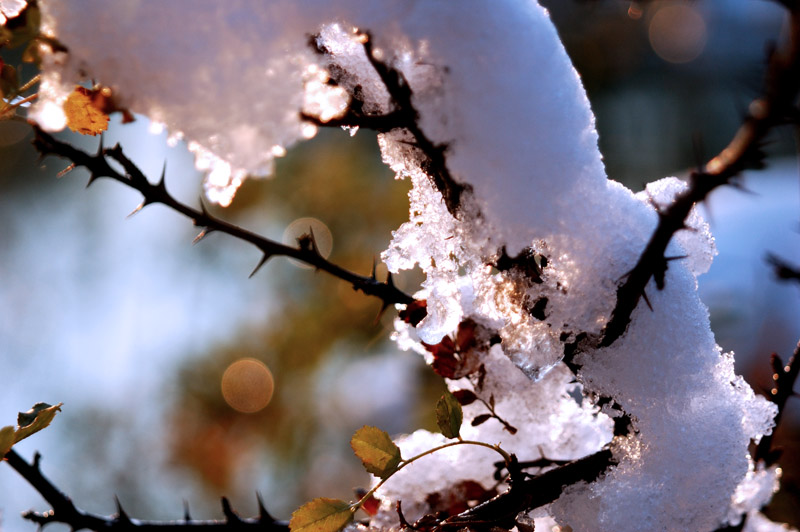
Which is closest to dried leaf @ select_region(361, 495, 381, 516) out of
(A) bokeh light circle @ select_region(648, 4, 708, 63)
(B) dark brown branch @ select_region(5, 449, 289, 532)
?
(B) dark brown branch @ select_region(5, 449, 289, 532)

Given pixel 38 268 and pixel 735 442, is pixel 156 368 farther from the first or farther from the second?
pixel 735 442

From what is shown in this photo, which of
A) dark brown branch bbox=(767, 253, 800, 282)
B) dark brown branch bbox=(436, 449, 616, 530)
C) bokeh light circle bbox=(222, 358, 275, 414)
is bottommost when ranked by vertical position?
dark brown branch bbox=(436, 449, 616, 530)

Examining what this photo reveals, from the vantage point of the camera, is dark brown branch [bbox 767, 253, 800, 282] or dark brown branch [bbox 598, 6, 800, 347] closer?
dark brown branch [bbox 598, 6, 800, 347]

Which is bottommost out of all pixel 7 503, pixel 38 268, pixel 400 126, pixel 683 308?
pixel 683 308

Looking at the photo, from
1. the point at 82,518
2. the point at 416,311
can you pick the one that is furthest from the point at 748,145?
the point at 82,518

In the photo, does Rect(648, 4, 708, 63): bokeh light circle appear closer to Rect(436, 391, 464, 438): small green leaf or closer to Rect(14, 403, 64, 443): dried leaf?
Rect(436, 391, 464, 438): small green leaf

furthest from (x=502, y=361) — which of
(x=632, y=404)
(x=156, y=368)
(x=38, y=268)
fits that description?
(x=38, y=268)

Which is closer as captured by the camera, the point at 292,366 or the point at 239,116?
the point at 239,116
